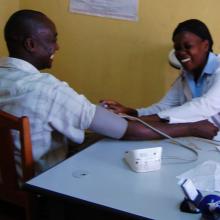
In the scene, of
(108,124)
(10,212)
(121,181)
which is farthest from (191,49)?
(10,212)

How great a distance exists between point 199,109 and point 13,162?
860 mm

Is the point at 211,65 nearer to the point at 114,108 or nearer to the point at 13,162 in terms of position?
the point at 114,108

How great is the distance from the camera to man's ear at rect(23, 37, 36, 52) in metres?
1.63

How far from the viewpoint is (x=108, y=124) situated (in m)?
1.61

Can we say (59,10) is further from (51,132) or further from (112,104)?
(51,132)

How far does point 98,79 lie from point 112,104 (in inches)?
Answer: 41.4

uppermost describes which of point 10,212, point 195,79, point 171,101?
point 195,79

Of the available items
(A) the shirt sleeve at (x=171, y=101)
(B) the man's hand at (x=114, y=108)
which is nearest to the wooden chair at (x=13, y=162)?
(B) the man's hand at (x=114, y=108)

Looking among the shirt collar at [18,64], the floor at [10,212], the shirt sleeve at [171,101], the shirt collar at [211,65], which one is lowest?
the floor at [10,212]

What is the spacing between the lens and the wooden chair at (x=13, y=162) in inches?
53.3

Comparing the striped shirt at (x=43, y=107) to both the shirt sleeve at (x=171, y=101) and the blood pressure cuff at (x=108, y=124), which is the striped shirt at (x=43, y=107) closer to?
the blood pressure cuff at (x=108, y=124)

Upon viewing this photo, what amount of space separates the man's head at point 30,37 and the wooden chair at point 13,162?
1.18ft

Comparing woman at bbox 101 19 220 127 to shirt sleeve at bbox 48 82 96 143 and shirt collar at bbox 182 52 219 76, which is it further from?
shirt sleeve at bbox 48 82 96 143

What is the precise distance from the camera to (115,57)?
117 inches
